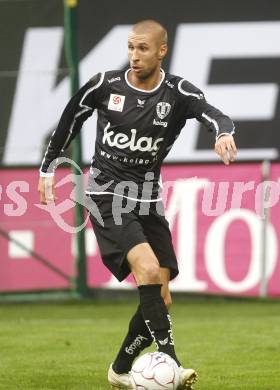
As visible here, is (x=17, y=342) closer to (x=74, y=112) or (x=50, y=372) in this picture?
(x=50, y=372)

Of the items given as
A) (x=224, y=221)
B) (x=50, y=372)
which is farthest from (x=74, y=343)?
(x=224, y=221)

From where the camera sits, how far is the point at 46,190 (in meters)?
7.41

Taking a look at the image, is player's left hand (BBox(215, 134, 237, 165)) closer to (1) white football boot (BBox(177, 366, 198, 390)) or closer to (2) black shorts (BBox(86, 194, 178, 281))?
(2) black shorts (BBox(86, 194, 178, 281))

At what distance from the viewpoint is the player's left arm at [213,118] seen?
683 centimetres

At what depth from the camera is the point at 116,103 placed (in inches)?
288

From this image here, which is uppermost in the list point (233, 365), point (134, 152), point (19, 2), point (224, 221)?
point (134, 152)

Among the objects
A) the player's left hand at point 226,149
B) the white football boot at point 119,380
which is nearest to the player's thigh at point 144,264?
the player's left hand at point 226,149

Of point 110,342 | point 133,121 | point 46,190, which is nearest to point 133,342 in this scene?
point 46,190

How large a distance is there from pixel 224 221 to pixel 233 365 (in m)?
5.65

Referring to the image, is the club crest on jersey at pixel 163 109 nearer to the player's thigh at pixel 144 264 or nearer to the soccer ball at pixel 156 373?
the player's thigh at pixel 144 264

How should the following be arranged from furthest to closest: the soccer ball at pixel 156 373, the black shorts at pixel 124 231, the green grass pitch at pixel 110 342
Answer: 1. the green grass pitch at pixel 110 342
2. the black shorts at pixel 124 231
3. the soccer ball at pixel 156 373

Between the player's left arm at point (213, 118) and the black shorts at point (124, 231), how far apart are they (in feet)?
2.05

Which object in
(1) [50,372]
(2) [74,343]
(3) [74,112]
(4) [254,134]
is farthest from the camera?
(4) [254,134]

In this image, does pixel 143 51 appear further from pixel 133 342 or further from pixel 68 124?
pixel 133 342
